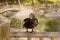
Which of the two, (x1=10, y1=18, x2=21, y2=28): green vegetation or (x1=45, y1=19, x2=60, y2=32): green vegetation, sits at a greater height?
(x1=10, y1=18, x2=21, y2=28): green vegetation

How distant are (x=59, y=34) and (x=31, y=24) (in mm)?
221

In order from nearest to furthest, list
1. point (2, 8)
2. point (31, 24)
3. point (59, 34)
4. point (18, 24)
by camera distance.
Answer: point (59, 34)
point (31, 24)
point (18, 24)
point (2, 8)

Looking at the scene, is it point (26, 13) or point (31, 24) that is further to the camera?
point (26, 13)

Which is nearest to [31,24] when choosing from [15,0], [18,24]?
[18,24]

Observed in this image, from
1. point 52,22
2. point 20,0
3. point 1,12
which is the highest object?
point 20,0

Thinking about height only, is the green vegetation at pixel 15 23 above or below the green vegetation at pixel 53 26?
above

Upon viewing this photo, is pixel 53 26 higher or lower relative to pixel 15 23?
lower

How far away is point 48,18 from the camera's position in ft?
11.1

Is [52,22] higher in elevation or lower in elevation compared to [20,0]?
lower

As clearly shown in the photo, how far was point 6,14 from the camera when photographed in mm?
3371

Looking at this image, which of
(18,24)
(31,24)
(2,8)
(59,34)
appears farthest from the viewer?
(2,8)

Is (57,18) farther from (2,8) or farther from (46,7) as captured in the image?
(2,8)

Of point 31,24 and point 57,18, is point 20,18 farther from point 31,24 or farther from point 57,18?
point 31,24

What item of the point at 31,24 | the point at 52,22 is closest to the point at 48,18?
the point at 52,22
